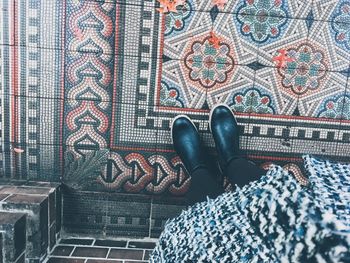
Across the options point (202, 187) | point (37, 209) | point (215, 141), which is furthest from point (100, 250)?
point (215, 141)

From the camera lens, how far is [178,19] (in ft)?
6.33

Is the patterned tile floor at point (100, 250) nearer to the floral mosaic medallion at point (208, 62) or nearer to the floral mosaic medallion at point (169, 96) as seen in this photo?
the floral mosaic medallion at point (169, 96)

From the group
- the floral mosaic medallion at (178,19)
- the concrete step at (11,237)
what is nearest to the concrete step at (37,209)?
the concrete step at (11,237)

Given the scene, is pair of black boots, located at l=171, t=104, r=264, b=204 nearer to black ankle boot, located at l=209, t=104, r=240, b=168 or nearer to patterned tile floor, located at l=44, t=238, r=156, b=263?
black ankle boot, located at l=209, t=104, r=240, b=168

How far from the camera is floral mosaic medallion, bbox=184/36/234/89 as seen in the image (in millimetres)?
1960

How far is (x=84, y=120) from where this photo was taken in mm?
1999

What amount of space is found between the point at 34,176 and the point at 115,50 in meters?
0.81

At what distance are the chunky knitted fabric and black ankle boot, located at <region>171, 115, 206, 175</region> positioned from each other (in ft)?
1.77

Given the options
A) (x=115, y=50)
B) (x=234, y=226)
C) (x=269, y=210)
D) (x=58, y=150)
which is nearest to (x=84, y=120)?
(x=58, y=150)

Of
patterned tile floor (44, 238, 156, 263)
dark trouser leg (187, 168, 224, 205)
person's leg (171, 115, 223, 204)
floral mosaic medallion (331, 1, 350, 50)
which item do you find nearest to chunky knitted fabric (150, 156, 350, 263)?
dark trouser leg (187, 168, 224, 205)

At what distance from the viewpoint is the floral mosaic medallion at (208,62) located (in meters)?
1.96

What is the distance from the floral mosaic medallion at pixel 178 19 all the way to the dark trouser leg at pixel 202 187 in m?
0.75

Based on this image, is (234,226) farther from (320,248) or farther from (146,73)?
(146,73)

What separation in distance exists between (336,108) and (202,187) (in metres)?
0.92
